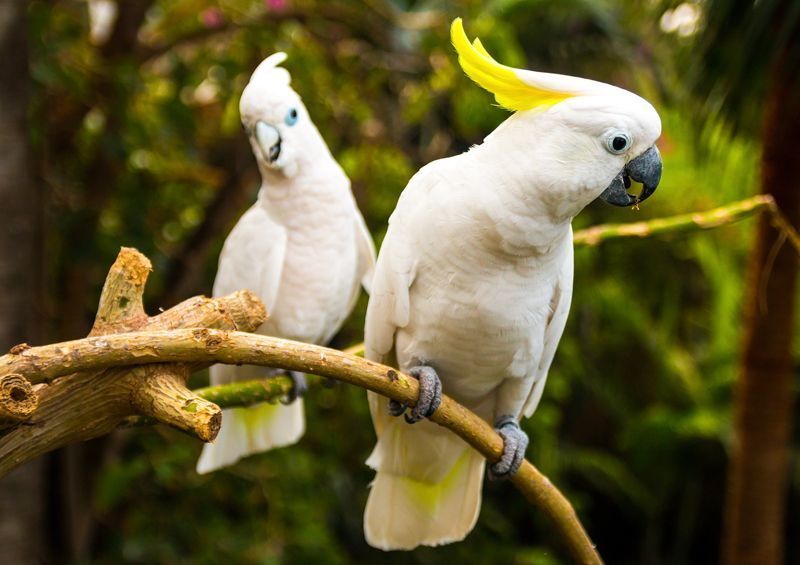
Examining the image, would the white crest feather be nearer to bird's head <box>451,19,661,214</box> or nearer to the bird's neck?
the bird's neck

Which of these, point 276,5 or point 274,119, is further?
point 276,5

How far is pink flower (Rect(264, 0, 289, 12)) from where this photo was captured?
2967mm

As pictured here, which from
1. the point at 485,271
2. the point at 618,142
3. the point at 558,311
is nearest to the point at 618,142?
the point at 618,142

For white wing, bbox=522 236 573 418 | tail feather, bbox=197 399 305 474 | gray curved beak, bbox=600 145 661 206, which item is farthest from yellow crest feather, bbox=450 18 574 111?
tail feather, bbox=197 399 305 474

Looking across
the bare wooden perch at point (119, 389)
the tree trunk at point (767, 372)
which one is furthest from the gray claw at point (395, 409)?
the tree trunk at point (767, 372)

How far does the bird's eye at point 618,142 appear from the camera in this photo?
124 cm

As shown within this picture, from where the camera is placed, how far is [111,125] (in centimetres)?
282

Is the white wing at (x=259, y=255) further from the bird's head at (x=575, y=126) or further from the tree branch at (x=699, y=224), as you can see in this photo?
the bird's head at (x=575, y=126)

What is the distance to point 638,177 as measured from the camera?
129 centimetres

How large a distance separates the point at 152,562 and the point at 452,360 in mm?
→ 1938

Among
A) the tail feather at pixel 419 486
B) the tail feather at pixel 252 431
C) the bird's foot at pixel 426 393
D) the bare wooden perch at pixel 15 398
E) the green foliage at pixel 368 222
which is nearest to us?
the bare wooden perch at pixel 15 398

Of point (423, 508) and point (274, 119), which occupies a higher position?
point (274, 119)

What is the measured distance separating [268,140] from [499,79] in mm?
698

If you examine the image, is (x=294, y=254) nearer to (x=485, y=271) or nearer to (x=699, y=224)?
(x=485, y=271)
